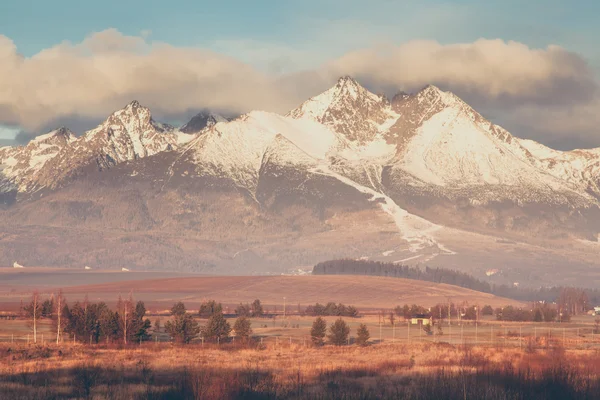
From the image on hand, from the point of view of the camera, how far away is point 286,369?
68.2 metres

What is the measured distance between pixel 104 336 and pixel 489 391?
239 ft

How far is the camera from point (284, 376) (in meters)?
60.4

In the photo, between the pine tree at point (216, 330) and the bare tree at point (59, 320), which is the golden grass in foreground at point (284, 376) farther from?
the pine tree at point (216, 330)

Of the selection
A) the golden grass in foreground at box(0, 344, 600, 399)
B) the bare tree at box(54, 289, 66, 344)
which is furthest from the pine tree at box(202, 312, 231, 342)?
the golden grass in foreground at box(0, 344, 600, 399)

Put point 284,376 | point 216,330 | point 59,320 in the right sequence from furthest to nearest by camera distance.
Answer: point 216,330 → point 59,320 → point 284,376

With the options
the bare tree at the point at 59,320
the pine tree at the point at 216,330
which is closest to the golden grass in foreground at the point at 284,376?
the bare tree at the point at 59,320

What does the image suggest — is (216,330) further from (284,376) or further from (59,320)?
(284,376)

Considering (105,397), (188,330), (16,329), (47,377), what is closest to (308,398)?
(105,397)

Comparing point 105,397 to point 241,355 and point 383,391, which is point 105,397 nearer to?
point 383,391

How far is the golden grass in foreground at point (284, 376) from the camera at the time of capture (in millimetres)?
46438

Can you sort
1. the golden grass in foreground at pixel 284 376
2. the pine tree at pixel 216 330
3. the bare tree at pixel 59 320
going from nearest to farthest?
the golden grass in foreground at pixel 284 376, the bare tree at pixel 59 320, the pine tree at pixel 216 330

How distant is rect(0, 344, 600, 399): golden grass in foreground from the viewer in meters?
46.4

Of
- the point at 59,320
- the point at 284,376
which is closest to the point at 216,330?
the point at 59,320

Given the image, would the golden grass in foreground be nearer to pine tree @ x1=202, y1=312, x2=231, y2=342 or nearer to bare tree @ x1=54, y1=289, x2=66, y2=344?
bare tree @ x1=54, y1=289, x2=66, y2=344
